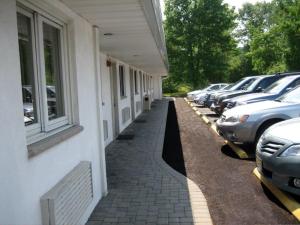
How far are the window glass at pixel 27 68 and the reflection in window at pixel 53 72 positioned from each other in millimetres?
433

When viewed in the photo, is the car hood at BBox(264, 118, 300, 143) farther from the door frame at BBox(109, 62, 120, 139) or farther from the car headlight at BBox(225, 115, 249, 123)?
the door frame at BBox(109, 62, 120, 139)

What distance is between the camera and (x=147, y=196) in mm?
5809

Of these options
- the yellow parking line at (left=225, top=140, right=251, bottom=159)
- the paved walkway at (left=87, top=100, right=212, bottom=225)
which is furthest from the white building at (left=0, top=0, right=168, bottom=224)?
the yellow parking line at (left=225, top=140, right=251, bottom=159)

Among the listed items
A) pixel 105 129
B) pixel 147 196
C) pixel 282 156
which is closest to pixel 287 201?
pixel 282 156

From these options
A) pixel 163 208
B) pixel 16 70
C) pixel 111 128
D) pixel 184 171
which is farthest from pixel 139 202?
pixel 111 128

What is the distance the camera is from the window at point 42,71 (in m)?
3.55

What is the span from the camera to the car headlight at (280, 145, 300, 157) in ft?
16.8

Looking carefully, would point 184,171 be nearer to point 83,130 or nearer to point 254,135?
point 254,135

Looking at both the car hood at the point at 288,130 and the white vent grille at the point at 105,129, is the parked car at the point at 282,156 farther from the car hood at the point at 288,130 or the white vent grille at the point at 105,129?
the white vent grille at the point at 105,129

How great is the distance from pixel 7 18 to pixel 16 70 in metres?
0.41

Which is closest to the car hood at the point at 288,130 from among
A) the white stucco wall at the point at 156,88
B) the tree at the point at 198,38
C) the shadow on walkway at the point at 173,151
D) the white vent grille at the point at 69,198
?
the shadow on walkway at the point at 173,151

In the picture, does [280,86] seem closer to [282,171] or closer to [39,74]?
[282,171]

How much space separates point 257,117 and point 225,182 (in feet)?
7.63

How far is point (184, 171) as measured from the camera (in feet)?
24.0
